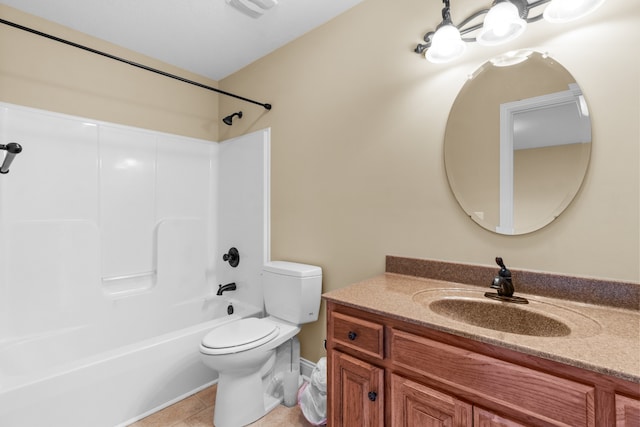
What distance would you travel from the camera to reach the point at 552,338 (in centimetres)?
85

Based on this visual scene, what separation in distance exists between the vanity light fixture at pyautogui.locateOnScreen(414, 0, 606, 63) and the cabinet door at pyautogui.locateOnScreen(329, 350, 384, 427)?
4.69 feet

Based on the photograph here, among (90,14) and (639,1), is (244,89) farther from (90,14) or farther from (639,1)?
(639,1)

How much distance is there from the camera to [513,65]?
131 centimetres

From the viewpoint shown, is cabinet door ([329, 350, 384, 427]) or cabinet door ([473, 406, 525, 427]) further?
cabinet door ([329, 350, 384, 427])

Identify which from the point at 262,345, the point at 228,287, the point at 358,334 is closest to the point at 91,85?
the point at 228,287

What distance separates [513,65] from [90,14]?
2.58 meters

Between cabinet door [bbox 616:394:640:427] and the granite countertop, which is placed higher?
the granite countertop

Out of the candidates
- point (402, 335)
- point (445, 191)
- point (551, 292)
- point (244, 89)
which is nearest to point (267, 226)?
point (244, 89)

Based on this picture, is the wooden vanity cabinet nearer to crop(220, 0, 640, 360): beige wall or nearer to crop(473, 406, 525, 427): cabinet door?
crop(473, 406, 525, 427): cabinet door

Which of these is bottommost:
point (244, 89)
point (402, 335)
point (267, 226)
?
point (402, 335)

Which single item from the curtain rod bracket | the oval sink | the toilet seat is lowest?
the toilet seat

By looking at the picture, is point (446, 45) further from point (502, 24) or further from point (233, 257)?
point (233, 257)

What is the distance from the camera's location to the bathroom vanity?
73 cm

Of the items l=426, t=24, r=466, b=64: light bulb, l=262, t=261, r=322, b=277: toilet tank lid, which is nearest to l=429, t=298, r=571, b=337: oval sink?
l=262, t=261, r=322, b=277: toilet tank lid
